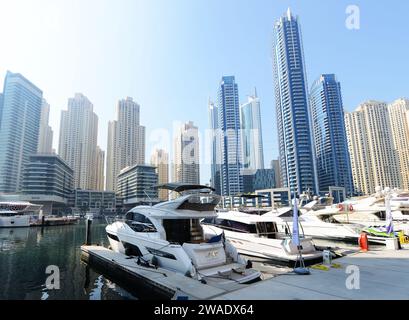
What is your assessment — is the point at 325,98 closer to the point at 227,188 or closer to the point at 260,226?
the point at 227,188

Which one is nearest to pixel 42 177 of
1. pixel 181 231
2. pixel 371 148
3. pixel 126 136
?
pixel 126 136

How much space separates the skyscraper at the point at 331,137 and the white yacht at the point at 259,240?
11261cm

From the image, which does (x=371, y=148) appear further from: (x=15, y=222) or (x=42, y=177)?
(x=42, y=177)

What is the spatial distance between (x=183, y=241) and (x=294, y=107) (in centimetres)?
10721

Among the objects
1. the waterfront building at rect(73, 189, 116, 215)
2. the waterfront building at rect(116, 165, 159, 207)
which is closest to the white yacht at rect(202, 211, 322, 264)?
the waterfront building at rect(116, 165, 159, 207)

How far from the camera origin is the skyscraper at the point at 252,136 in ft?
370

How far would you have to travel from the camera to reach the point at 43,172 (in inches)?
4205

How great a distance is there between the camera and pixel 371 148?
4409 inches

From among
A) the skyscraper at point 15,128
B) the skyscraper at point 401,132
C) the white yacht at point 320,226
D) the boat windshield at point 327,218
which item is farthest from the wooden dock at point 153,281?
the skyscraper at point 15,128

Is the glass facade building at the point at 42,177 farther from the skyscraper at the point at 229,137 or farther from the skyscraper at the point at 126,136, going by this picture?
the skyscraper at the point at 229,137

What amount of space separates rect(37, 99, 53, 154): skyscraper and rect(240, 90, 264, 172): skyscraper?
4899 inches
